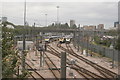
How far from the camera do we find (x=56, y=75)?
8047mm

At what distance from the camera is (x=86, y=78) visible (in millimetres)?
7609

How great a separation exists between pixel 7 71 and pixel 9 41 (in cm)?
72

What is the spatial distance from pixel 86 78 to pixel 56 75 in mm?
1218

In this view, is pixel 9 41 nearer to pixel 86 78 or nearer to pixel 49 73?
pixel 86 78

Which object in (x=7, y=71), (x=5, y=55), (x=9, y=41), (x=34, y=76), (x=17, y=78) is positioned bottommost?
(x=34, y=76)

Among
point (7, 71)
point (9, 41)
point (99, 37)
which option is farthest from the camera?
point (99, 37)

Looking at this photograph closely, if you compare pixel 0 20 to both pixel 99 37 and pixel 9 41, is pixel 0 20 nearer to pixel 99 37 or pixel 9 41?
pixel 9 41

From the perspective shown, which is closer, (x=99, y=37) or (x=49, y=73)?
(x=49, y=73)

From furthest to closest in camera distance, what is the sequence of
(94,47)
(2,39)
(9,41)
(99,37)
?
(99,37)
(94,47)
(9,41)
(2,39)

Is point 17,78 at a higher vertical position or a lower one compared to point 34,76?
higher

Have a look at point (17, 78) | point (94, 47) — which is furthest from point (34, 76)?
point (94, 47)

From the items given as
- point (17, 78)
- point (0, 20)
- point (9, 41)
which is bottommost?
point (17, 78)

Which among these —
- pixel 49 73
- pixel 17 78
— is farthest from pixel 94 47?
pixel 17 78

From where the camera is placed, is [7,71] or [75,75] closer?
[7,71]
